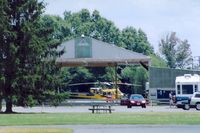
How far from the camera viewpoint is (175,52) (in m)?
139

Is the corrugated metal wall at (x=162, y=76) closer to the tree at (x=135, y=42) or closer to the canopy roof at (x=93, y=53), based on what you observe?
the canopy roof at (x=93, y=53)

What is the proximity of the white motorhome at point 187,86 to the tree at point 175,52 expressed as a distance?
8109cm

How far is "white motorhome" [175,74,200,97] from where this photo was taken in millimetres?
54869

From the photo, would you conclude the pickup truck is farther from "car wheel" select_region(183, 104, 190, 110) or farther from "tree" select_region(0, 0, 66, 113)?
"tree" select_region(0, 0, 66, 113)

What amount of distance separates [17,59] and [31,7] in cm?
417

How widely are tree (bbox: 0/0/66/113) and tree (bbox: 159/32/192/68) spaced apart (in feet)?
302

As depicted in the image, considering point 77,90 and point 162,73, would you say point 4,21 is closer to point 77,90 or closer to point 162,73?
point 162,73

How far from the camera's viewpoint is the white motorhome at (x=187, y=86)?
5487cm

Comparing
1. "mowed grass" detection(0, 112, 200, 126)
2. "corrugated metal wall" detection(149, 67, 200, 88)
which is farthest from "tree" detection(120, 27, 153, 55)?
"mowed grass" detection(0, 112, 200, 126)

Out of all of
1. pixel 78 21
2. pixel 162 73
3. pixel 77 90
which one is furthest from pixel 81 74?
pixel 162 73

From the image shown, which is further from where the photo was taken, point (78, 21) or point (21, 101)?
point (78, 21)

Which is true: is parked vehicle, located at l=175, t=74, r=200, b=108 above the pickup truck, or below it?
above

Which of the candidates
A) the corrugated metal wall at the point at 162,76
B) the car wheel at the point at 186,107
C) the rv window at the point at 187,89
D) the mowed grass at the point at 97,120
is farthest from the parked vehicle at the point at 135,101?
the mowed grass at the point at 97,120

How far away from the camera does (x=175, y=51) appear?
5487 inches
